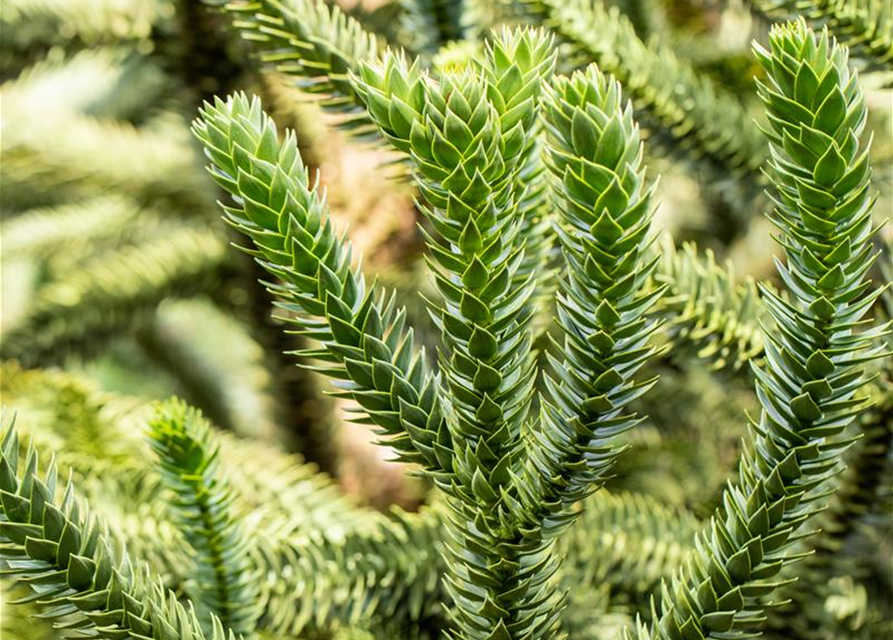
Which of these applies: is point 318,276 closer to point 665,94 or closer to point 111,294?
point 665,94

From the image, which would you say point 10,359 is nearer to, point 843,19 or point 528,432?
point 528,432

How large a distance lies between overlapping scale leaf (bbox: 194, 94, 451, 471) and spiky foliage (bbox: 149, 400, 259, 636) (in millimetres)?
120

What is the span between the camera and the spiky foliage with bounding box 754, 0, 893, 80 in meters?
0.52

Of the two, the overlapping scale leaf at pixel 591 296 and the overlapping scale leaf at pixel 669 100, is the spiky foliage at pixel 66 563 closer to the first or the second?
the overlapping scale leaf at pixel 591 296

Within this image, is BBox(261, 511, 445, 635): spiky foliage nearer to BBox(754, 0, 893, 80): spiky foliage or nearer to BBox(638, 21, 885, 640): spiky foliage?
BBox(638, 21, 885, 640): spiky foliage

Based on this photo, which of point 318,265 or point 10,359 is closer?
A: point 318,265

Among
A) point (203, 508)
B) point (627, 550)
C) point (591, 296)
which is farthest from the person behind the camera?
point (627, 550)

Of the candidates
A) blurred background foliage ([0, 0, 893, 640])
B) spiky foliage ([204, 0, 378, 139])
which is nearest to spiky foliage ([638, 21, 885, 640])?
blurred background foliage ([0, 0, 893, 640])

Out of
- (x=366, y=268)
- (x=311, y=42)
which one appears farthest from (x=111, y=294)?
(x=311, y=42)

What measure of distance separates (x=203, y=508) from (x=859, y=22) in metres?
0.45

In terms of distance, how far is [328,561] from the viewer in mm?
541

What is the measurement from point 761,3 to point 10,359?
72cm

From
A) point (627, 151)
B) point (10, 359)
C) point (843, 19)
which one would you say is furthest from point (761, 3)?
point (10, 359)

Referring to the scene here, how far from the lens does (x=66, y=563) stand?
0.36 metres
